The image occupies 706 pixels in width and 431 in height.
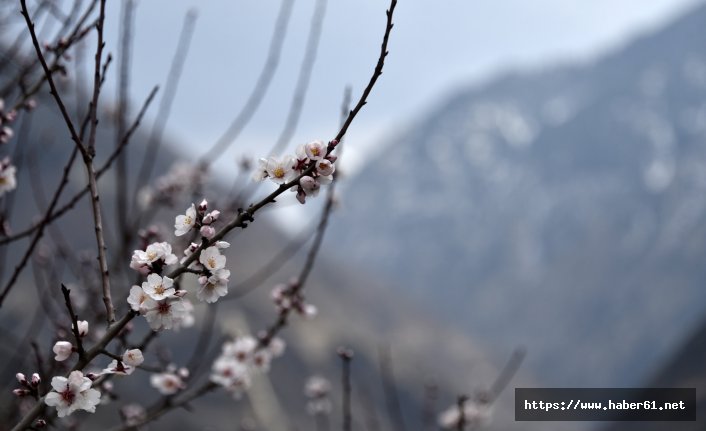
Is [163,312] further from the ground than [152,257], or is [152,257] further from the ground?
[152,257]

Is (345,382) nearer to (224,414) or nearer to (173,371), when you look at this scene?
(173,371)

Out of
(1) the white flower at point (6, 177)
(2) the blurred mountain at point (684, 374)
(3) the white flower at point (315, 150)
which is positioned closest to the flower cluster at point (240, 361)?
(1) the white flower at point (6, 177)

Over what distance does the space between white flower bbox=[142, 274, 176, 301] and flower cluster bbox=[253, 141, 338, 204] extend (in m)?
0.45

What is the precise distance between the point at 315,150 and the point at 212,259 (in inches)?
18.4

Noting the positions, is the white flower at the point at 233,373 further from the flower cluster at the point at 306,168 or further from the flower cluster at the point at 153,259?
the flower cluster at the point at 306,168

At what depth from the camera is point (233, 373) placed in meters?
3.94

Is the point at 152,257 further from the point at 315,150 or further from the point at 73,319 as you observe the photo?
the point at 315,150

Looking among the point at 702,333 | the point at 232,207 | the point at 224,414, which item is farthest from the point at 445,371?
the point at 232,207

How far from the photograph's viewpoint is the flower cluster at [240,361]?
396cm

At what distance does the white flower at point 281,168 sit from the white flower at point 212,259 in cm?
33

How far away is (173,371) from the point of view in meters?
3.45

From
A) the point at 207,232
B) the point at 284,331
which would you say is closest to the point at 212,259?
the point at 207,232

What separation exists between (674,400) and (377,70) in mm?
11117

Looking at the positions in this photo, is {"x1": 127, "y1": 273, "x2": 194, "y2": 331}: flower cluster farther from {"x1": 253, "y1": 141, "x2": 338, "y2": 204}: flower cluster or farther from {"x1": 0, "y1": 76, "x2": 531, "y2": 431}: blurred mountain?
{"x1": 0, "y1": 76, "x2": 531, "y2": 431}: blurred mountain
